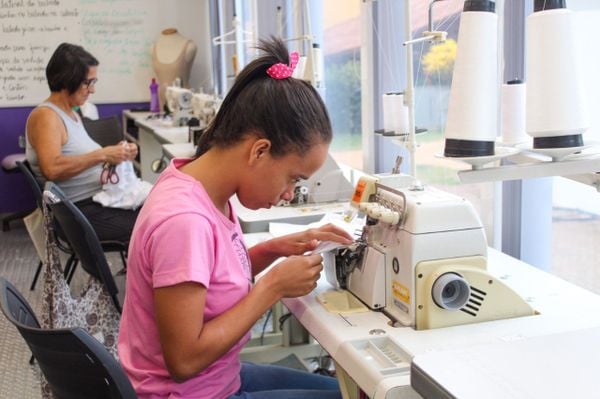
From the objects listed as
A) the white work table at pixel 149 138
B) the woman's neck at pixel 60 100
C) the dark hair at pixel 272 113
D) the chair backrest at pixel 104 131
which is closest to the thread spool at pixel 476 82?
the dark hair at pixel 272 113

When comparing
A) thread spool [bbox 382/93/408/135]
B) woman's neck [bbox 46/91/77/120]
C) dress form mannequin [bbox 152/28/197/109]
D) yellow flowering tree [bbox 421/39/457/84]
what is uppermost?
dress form mannequin [bbox 152/28/197/109]

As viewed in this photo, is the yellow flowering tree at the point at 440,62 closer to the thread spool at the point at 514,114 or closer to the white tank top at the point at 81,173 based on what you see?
the thread spool at the point at 514,114

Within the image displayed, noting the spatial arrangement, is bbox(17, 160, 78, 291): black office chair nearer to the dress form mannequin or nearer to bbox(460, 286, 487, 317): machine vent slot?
bbox(460, 286, 487, 317): machine vent slot

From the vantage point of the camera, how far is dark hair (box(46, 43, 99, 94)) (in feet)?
9.70

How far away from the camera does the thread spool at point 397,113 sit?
1863 millimetres

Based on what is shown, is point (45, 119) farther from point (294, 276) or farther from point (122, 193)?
point (294, 276)

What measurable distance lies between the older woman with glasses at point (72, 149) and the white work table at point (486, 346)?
1.63 meters

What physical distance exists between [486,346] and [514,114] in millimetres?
588

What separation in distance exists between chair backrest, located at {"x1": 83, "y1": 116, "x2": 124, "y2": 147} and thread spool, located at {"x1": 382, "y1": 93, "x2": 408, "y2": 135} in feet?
9.32

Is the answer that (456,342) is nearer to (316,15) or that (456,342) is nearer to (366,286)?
(366,286)

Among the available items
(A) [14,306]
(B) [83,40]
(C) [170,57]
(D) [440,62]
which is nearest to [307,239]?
(A) [14,306]

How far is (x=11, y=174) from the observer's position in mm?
5285

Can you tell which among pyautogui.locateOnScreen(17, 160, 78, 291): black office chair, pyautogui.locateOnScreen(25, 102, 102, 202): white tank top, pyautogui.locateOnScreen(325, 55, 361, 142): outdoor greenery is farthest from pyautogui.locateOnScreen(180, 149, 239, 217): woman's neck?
pyautogui.locateOnScreen(25, 102, 102, 202): white tank top

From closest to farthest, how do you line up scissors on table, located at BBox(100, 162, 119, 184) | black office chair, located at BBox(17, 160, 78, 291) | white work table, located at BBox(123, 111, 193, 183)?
black office chair, located at BBox(17, 160, 78, 291) < scissors on table, located at BBox(100, 162, 119, 184) < white work table, located at BBox(123, 111, 193, 183)
